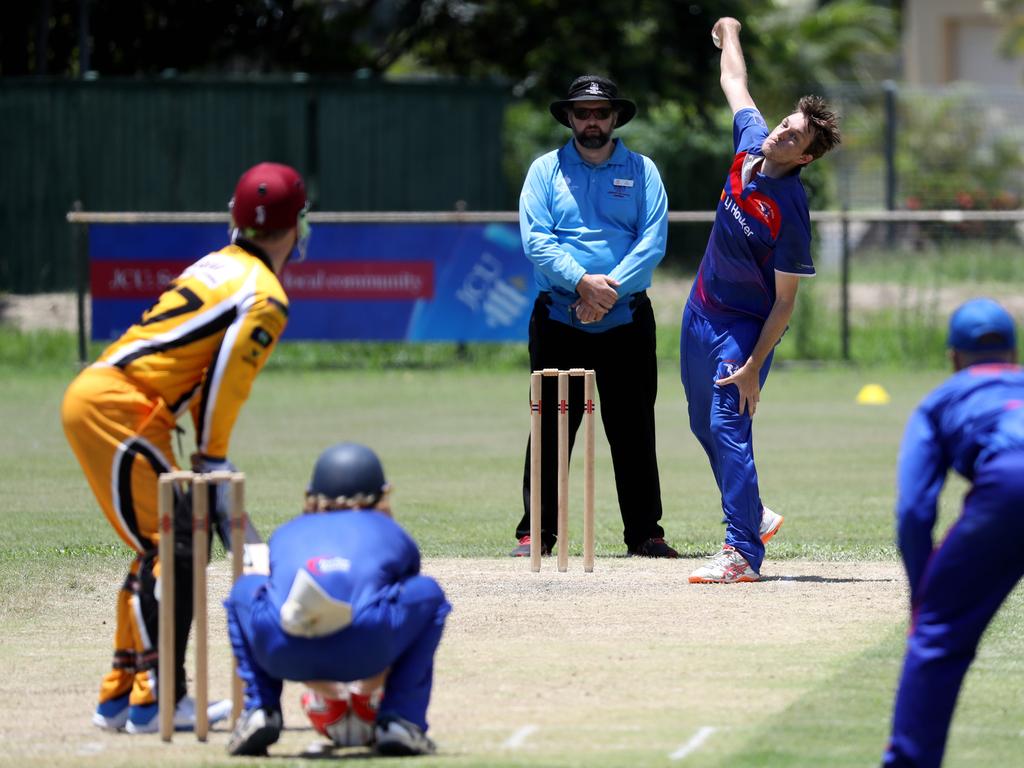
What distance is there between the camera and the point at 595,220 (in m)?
9.69

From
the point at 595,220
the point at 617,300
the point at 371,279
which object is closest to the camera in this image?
the point at 617,300

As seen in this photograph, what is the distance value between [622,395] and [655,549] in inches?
32.3

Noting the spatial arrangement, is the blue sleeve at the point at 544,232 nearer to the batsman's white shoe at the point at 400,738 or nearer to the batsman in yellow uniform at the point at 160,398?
the batsman in yellow uniform at the point at 160,398

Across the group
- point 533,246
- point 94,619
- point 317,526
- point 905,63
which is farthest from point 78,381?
point 905,63

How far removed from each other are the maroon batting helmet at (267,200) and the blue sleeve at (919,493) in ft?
7.21

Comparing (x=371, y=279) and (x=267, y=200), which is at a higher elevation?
(x=267, y=200)

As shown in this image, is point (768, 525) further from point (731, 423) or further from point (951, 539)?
point (951, 539)

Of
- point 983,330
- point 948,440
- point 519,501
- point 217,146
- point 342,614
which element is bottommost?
point 519,501

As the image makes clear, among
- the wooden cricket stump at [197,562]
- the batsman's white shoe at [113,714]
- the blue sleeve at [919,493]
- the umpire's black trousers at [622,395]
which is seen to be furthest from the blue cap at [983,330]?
the umpire's black trousers at [622,395]

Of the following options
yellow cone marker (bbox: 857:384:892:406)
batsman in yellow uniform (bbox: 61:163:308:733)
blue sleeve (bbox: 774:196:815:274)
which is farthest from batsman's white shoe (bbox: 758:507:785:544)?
yellow cone marker (bbox: 857:384:892:406)

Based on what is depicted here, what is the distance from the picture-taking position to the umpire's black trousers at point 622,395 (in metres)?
9.76

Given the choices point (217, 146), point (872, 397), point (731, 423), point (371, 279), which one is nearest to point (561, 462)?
point (731, 423)

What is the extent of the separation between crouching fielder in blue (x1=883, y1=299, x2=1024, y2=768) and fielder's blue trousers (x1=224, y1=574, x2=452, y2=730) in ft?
4.77

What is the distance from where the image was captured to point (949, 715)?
5.14 meters
